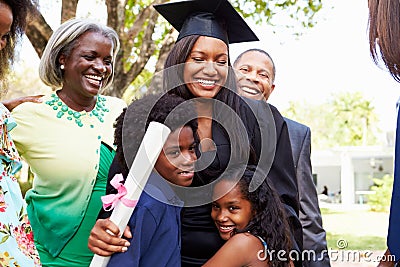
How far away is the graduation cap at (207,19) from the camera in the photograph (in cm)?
287

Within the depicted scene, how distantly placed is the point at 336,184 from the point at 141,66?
Answer: 123 ft

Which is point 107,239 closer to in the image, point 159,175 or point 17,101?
point 159,175

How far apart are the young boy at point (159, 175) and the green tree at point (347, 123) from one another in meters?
40.3

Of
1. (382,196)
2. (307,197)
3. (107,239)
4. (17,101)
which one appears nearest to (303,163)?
(307,197)

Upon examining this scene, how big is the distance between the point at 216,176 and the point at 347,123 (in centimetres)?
4592

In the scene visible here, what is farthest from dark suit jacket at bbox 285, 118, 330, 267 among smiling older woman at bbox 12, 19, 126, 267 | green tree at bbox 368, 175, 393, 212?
green tree at bbox 368, 175, 393, 212

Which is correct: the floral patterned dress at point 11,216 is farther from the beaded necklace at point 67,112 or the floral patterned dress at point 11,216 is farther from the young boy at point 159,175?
the beaded necklace at point 67,112

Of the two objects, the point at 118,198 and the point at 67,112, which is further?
the point at 67,112

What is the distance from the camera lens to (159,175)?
2.40m

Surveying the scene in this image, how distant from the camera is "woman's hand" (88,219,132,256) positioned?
213 cm

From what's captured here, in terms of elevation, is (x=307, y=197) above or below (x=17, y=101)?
below

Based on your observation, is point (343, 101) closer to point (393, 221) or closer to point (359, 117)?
point (359, 117)

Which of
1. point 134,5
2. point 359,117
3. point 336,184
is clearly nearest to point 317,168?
point 336,184

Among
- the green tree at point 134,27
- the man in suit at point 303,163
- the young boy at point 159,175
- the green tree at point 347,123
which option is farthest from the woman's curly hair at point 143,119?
the green tree at point 347,123
